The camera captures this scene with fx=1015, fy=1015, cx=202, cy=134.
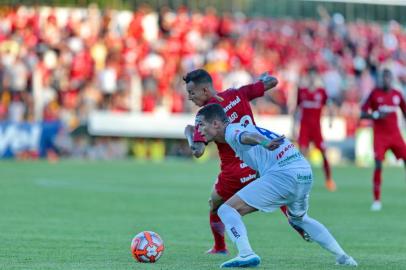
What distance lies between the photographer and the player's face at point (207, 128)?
9.48 metres

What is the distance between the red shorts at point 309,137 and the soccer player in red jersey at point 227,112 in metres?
13.1

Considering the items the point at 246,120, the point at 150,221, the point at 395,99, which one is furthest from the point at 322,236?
the point at 395,99

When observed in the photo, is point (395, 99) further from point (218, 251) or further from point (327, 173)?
point (218, 251)

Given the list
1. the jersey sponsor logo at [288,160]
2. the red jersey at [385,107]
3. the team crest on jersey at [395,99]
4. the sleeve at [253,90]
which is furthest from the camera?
the team crest on jersey at [395,99]

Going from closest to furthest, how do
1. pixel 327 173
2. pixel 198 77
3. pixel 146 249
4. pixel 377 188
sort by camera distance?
pixel 146 249, pixel 198 77, pixel 377 188, pixel 327 173

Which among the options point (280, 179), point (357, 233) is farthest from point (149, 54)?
point (280, 179)

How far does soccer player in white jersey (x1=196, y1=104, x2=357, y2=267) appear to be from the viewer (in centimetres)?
945

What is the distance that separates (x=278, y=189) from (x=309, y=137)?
584 inches

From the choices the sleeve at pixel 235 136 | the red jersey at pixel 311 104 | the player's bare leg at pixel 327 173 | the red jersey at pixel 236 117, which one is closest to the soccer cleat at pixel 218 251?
the red jersey at pixel 236 117

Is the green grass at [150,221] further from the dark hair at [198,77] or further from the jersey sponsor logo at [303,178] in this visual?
the dark hair at [198,77]

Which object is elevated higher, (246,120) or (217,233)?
(246,120)

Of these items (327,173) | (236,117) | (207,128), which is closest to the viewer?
(207,128)

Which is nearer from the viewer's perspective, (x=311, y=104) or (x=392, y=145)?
(x=392, y=145)

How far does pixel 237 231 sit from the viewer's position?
9.51 meters
